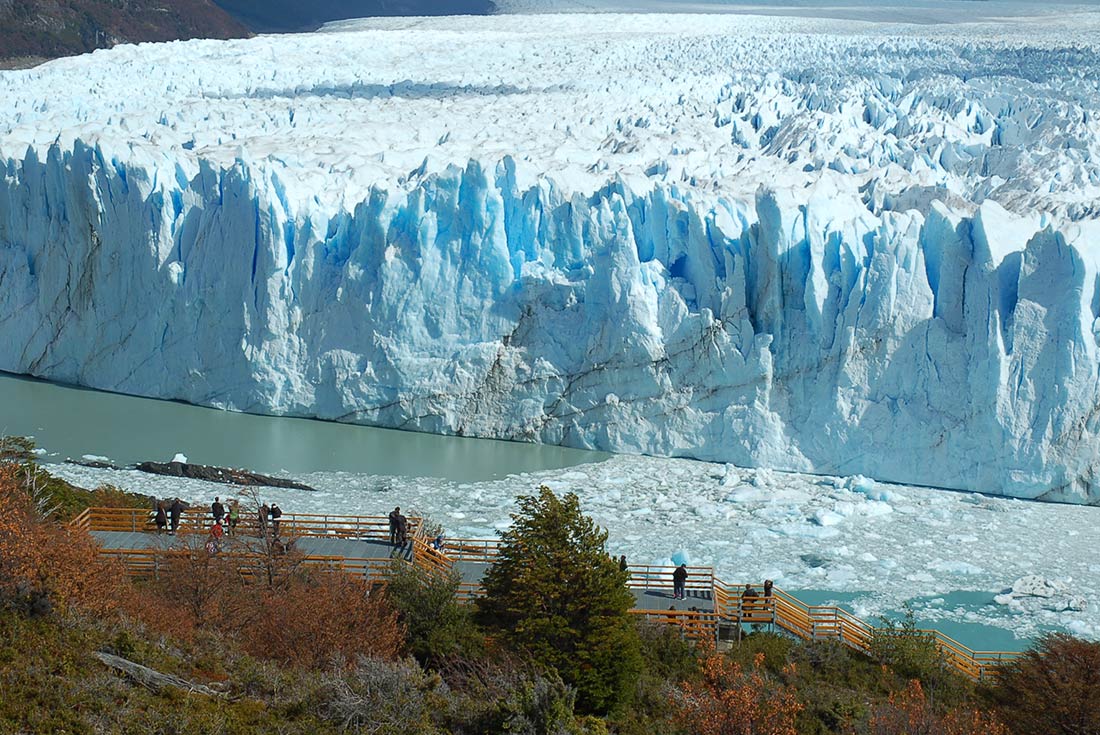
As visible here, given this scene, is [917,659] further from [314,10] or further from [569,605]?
[314,10]

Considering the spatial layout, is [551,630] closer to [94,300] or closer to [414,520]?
[414,520]

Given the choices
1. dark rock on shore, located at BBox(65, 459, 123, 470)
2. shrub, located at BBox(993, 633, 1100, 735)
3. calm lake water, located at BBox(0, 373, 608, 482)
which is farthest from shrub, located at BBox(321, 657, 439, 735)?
dark rock on shore, located at BBox(65, 459, 123, 470)

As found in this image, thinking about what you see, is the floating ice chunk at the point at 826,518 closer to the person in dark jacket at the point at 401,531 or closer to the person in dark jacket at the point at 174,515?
the person in dark jacket at the point at 401,531

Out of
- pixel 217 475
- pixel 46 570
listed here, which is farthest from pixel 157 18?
pixel 46 570

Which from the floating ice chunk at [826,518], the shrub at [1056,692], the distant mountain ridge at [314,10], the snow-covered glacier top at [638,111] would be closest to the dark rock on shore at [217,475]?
the snow-covered glacier top at [638,111]

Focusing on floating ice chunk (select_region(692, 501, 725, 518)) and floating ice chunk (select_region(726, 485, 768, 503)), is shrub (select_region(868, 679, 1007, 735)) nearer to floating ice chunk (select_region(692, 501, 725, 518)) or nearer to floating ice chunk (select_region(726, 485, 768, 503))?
floating ice chunk (select_region(692, 501, 725, 518))

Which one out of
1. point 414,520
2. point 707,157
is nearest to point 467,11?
point 707,157
